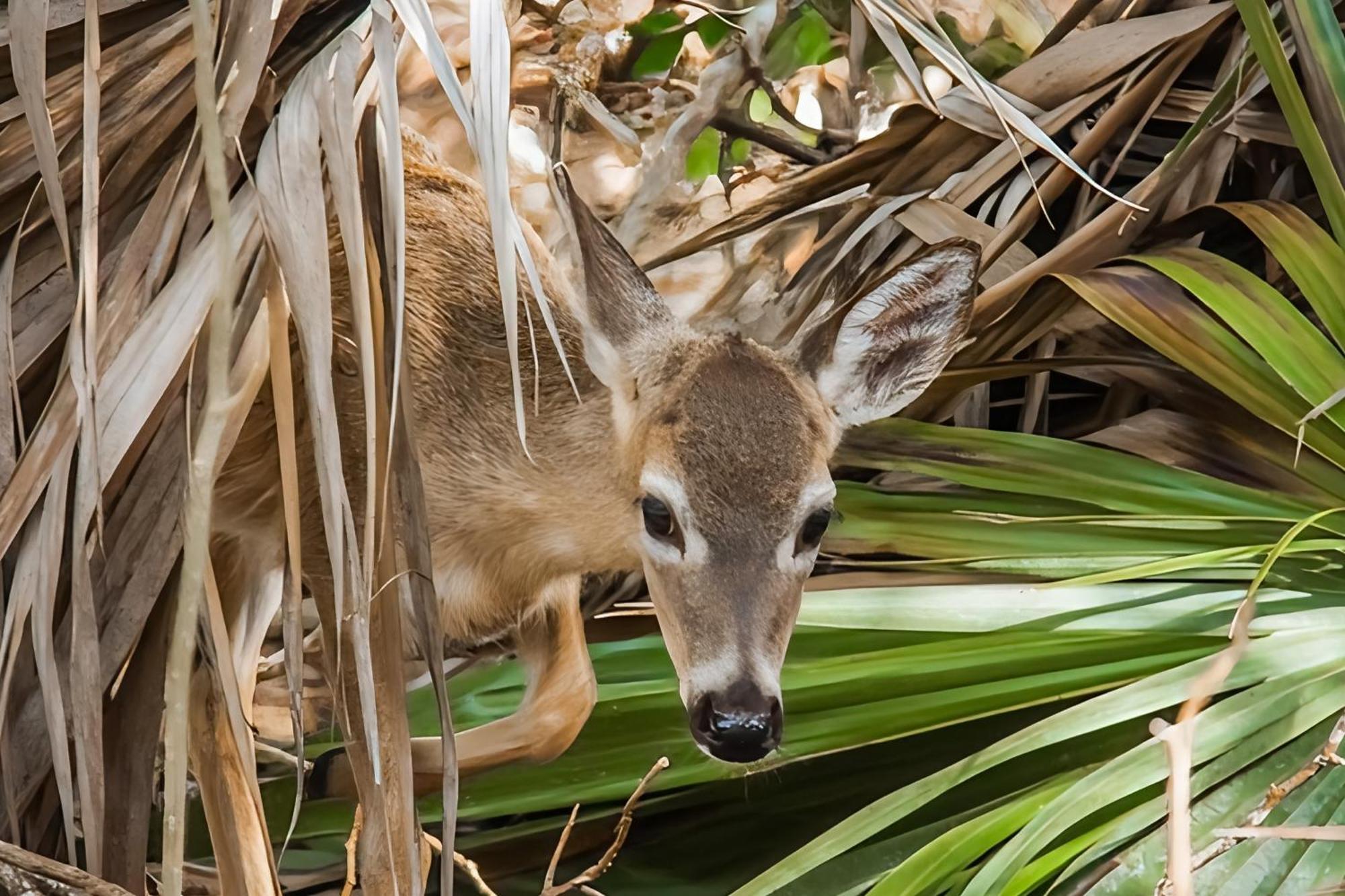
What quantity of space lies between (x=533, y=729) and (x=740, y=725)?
13.6 inches

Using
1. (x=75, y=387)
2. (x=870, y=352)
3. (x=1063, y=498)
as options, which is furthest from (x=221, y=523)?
(x=1063, y=498)

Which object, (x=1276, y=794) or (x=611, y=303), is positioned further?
(x=611, y=303)

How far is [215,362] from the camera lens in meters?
1.05

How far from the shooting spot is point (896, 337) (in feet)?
5.71

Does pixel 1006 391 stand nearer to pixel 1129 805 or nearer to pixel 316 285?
pixel 1129 805

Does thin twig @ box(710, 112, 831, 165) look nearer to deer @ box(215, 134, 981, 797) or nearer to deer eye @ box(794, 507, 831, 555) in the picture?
deer @ box(215, 134, 981, 797)

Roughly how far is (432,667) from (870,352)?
780 millimetres

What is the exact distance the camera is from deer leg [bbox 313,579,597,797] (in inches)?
67.4

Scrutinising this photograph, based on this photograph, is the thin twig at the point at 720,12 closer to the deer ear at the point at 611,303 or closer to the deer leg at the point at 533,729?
the deer ear at the point at 611,303

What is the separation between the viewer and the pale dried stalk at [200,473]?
3.34 ft

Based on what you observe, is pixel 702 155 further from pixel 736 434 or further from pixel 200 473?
pixel 200 473

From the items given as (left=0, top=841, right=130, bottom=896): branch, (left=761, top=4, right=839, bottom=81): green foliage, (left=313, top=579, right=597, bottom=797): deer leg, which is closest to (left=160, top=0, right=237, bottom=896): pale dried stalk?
(left=0, top=841, right=130, bottom=896): branch

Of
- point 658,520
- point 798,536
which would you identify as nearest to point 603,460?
point 658,520

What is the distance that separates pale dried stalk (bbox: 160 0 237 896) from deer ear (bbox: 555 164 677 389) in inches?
24.4
